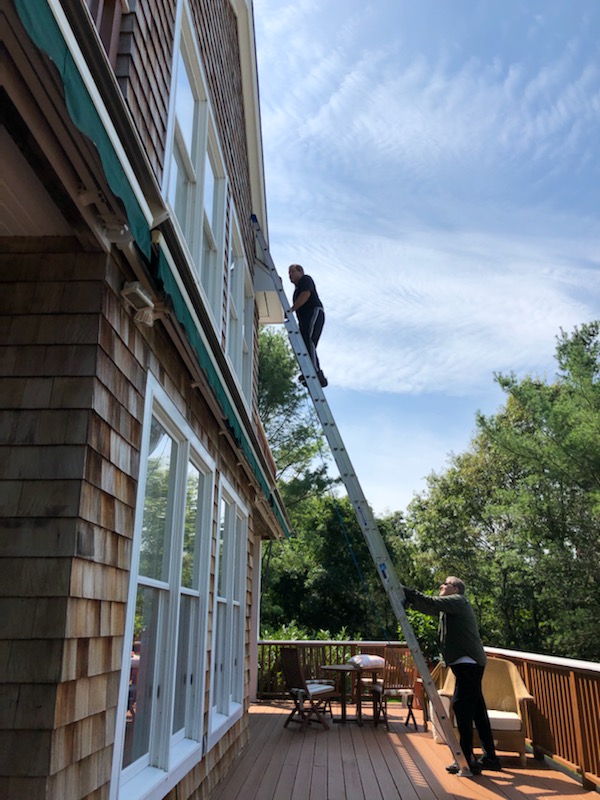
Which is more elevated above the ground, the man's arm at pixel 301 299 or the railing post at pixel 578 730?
the man's arm at pixel 301 299

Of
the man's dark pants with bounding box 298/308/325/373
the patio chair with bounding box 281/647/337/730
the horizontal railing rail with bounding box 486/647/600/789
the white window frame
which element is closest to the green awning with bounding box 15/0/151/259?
the white window frame

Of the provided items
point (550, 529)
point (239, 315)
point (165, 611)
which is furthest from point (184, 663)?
point (550, 529)

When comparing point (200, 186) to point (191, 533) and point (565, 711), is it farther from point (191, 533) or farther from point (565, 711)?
point (565, 711)

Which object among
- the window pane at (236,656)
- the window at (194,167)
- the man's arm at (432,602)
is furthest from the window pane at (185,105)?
the window pane at (236,656)

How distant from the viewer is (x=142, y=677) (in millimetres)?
2838

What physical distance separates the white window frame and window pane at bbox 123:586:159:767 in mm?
2752

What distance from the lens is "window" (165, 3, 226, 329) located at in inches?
148

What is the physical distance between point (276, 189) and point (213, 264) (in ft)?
12.6

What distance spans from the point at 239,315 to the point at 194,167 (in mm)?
2057

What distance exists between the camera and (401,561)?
24781 mm

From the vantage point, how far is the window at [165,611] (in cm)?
267

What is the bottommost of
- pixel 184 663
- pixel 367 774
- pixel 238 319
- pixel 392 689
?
pixel 367 774

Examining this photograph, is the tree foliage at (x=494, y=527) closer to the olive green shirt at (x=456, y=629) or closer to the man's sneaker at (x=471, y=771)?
the olive green shirt at (x=456, y=629)

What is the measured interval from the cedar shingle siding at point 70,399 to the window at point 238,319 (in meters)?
2.82
